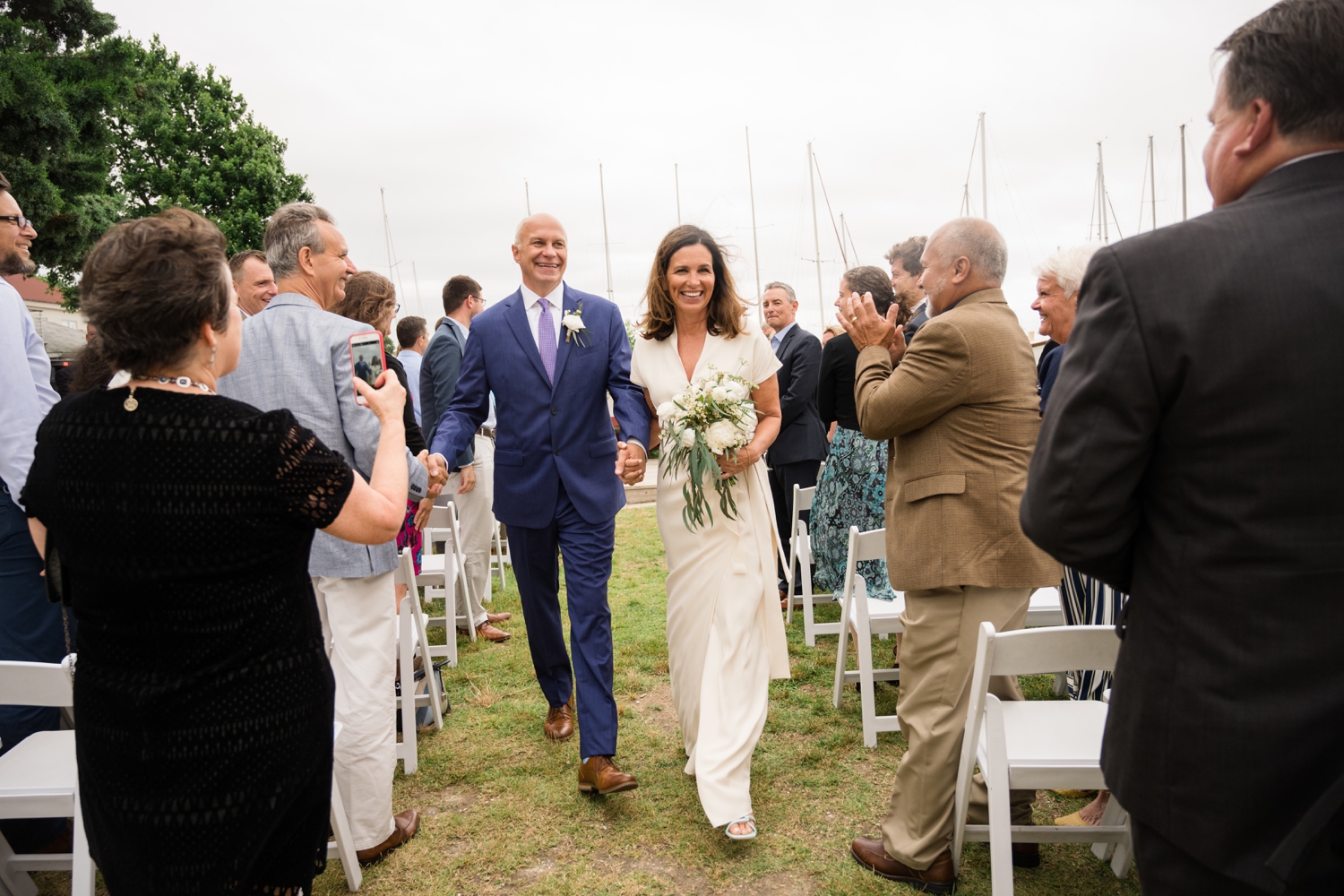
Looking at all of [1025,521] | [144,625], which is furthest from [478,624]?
[1025,521]

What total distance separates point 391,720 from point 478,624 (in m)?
3.53

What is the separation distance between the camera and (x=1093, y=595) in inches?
167

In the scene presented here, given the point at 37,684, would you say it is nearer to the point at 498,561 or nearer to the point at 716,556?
the point at 716,556

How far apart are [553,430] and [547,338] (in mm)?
551

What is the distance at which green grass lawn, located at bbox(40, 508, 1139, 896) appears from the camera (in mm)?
3430

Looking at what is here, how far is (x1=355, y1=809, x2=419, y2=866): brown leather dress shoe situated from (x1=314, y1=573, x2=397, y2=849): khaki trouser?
4cm

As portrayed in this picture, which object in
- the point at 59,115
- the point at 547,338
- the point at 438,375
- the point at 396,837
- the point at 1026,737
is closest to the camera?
the point at 1026,737

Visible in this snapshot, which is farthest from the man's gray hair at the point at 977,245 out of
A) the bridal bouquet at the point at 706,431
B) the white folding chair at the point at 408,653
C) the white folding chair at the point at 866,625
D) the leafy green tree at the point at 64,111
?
the leafy green tree at the point at 64,111

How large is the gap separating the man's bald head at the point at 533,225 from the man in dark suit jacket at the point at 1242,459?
3617 millimetres

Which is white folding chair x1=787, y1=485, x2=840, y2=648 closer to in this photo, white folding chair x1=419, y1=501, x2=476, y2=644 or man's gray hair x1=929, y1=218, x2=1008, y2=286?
white folding chair x1=419, y1=501, x2=476, y2=644

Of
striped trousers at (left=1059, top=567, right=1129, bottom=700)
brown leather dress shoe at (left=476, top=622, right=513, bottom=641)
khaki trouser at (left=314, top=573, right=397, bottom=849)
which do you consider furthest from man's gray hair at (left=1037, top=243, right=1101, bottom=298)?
brown leather dress shoe at (left=476, top=622, right=513, bottom=641)

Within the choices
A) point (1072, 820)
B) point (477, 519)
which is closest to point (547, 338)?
point (477, 519)

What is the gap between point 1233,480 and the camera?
1498mm

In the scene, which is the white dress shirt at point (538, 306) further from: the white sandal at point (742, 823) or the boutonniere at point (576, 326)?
the white sandal at point (742, 823)
